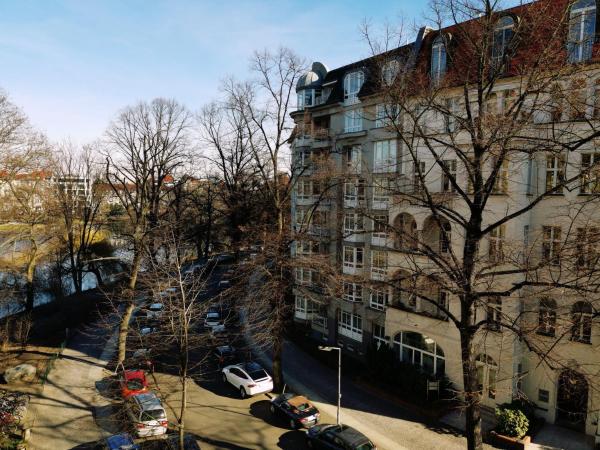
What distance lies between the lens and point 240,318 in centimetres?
3441

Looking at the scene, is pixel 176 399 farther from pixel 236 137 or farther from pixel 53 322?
pixel 236 137

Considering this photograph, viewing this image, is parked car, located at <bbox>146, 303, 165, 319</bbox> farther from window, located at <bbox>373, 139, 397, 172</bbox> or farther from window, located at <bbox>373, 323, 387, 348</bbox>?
window, located at <bbox>373, 139, 397, 172</bbox>

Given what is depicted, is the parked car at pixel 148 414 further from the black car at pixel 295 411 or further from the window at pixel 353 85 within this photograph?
the window at pixel 353 85

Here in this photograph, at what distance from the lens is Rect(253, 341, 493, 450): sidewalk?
17703 millimetres

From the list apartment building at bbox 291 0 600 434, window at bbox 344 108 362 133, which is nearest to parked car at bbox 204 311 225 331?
apartment building at bbox 291 0 600 434

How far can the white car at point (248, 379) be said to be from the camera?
2136 centimetres

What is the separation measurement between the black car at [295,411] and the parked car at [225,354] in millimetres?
6613

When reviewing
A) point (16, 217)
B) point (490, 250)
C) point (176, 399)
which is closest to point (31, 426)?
point (176, 399)

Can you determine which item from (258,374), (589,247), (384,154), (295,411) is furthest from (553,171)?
(258,374)

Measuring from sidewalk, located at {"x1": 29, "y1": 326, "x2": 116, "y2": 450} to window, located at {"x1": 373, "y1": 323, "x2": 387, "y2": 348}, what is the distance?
48.5 feet

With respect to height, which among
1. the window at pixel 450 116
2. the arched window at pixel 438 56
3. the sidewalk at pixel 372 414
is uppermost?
the arched window at pixel 438 56

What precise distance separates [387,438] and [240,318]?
18.5 metres

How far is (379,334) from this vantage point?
1033 inches

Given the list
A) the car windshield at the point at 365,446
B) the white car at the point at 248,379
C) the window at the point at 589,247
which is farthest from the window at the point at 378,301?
the window at the point at 589,247
